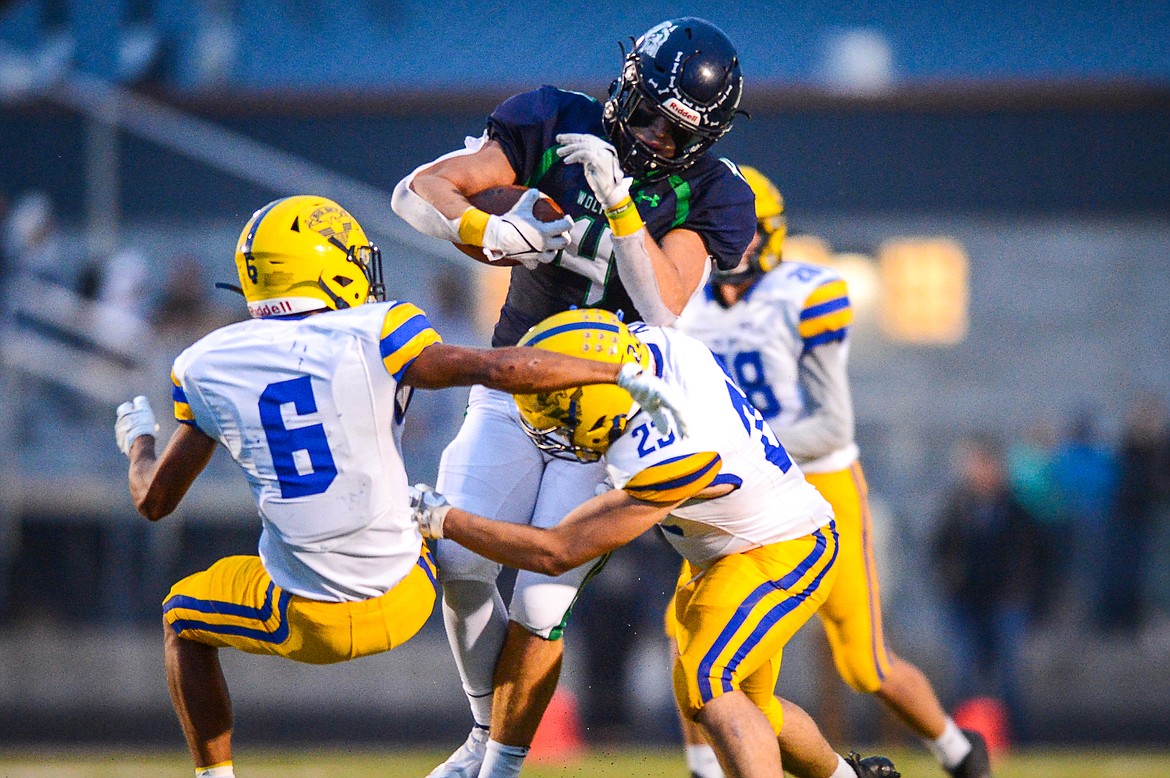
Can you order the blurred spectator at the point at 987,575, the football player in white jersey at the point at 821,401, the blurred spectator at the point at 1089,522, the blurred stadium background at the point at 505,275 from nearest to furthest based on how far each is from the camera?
the football player in white jersey at the point at 821,401
the blurred spectator at the point at 987,575
the blurred stadium background at the point at 505,275
the blurred spectator at the point at 1089,522

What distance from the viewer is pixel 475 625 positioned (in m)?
4.72

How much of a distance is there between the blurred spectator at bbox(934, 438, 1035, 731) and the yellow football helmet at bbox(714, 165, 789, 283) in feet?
13.8

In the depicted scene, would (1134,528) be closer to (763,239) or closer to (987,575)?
(987,575)

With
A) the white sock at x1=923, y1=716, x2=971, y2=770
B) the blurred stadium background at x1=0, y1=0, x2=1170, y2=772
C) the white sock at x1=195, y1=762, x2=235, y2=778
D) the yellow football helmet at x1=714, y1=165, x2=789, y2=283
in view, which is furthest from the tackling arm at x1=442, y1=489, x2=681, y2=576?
the blurred stadium background at x1=0, y1=0, x2=1170, y2=772

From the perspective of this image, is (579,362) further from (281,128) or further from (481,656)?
(281,128)

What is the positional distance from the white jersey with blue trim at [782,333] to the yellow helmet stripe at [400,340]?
1.94 m

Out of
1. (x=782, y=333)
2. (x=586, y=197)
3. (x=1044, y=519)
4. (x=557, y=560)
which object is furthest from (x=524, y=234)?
(x=1044, y=519)

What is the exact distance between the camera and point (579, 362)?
416cm

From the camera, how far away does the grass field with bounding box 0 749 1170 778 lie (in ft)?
24.0

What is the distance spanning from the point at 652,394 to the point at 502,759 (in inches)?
50.0

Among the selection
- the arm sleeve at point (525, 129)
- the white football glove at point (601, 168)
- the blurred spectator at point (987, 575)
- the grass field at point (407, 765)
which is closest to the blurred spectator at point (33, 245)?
the grass field at point (407, 765)

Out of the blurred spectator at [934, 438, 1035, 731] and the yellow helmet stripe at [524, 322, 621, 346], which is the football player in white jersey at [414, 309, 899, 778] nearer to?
the yellow helmet stripe at [524, 322, 621, 346]

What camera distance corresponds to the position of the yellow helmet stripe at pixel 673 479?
4.31 metres

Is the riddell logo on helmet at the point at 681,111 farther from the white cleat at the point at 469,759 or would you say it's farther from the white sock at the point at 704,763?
the white sock at the point at 704,763
